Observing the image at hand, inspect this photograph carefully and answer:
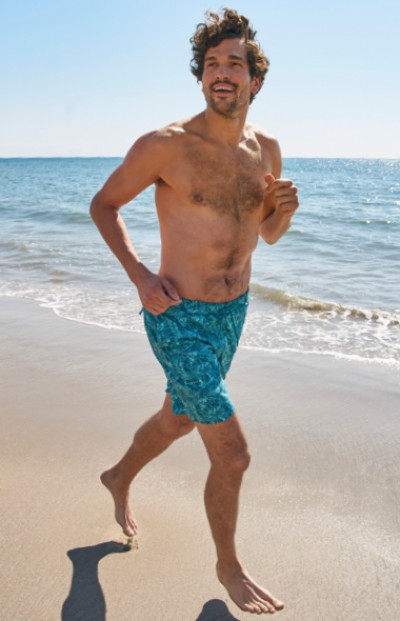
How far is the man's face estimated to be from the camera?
2.56 m

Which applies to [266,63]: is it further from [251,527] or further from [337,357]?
[337,357]

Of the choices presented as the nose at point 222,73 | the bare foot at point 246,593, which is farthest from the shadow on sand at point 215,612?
the nose at point 222,73

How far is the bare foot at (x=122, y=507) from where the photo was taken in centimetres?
288

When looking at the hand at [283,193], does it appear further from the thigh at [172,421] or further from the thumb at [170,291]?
the thigh at [172,421]

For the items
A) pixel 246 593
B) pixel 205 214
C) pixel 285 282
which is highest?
pixel 205 214

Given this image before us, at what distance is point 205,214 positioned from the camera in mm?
2555

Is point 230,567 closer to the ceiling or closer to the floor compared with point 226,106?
closer to the floor

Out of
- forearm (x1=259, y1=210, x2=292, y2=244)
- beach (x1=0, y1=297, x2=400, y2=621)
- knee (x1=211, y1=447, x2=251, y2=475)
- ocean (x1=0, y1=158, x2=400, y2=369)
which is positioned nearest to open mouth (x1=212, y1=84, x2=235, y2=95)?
forearm (x1=259, y1=210, x2=292, y2=244)

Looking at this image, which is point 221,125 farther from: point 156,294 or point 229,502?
point 229,502

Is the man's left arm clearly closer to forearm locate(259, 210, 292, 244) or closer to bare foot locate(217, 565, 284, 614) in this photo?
forearm locate(259, 210, 292, 244)

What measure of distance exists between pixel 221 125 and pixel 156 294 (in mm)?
777

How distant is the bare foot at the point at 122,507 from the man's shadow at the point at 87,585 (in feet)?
0.26

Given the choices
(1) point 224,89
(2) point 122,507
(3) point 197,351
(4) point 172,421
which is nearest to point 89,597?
(2) point 122,507

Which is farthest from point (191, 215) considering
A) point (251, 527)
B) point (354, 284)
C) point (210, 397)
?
point (354, 284)
